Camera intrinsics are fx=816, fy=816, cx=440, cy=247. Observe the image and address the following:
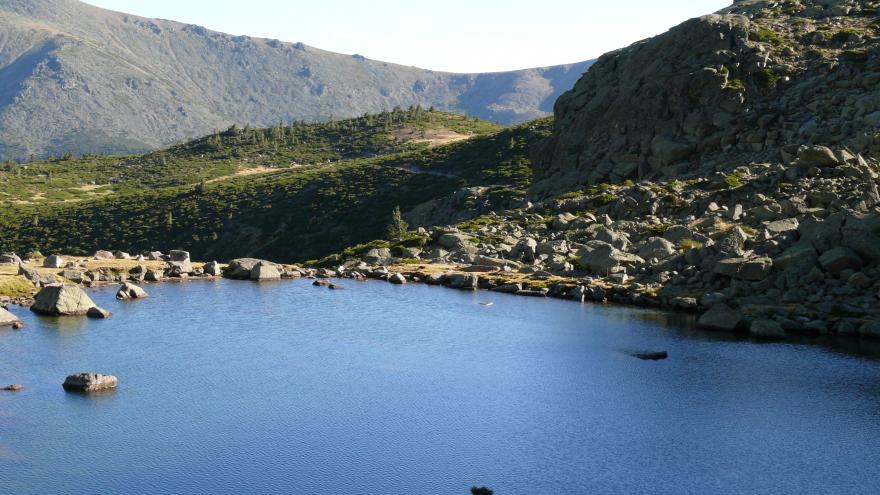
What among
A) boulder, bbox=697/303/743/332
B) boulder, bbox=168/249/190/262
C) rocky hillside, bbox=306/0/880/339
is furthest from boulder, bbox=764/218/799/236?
boulder, bbox=168/249/190/262

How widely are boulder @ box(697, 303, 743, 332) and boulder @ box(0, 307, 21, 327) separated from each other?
2176 inches

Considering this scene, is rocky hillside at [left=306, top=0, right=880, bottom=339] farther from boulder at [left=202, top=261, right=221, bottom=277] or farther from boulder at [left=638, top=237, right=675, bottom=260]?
boulder at [left=202, top=261, right=221, bottom=277]

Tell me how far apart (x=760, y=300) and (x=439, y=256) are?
142ft

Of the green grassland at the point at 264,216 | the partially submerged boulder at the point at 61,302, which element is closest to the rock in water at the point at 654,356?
the partially submerged boulder at the point at 61,302

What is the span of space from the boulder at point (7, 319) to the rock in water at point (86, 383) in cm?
2064

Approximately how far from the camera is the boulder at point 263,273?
95188mm

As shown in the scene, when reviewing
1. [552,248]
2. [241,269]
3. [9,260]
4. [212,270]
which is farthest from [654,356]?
[9,260]

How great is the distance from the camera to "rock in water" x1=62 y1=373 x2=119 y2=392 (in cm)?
4709

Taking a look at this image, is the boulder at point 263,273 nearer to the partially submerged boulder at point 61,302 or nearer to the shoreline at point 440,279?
the shoreline at point 440,279

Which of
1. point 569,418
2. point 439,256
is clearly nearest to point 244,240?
point 439,256

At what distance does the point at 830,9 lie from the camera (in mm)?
129500

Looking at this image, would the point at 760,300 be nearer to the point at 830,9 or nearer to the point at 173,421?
the point at 173,421

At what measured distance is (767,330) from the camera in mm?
62688

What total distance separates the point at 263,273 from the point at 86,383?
4849cm
